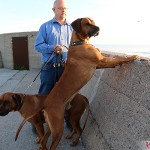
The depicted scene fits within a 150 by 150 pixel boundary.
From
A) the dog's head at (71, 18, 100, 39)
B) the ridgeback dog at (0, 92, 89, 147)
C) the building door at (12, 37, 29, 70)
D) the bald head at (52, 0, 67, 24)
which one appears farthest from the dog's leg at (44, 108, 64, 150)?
the building door at (12, 37, 29, 70)

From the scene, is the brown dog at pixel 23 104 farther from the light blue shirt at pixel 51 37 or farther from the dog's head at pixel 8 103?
the light blue shirt at pixel 51 37

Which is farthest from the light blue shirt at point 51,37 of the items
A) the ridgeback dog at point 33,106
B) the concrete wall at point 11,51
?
the concrete wall at point 11,51

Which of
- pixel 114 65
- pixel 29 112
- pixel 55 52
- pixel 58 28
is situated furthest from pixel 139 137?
pixel 58 28

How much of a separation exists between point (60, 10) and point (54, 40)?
20.7 inches

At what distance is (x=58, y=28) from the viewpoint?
213 inches

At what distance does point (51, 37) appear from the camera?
17.6 ft

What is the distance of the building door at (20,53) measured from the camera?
1667 cm

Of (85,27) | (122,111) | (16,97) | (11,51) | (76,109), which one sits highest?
(85,27)

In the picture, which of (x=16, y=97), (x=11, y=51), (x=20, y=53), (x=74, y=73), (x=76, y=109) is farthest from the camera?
(x=11, y=51)

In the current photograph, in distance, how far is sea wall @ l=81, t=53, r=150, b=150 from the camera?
3.10 meters

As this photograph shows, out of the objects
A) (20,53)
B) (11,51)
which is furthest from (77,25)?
(11,51)

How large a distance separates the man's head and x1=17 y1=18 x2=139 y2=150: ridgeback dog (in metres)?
0.95

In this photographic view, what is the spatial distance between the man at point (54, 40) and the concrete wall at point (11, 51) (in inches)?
405

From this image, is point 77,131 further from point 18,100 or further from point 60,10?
point 60,10
